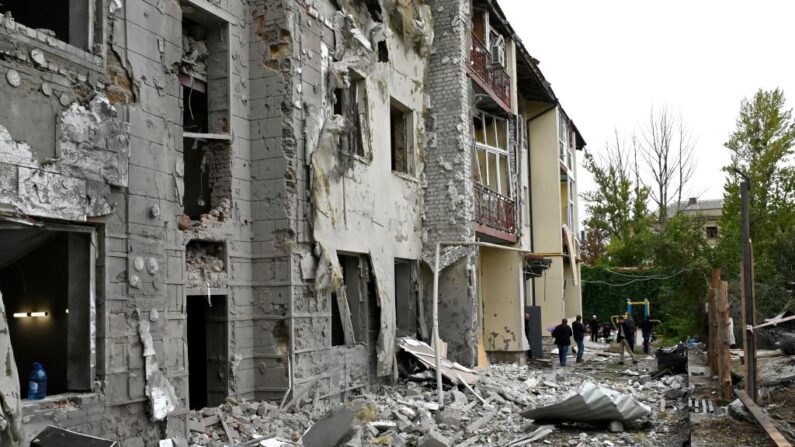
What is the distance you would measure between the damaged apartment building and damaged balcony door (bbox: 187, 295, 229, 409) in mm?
26

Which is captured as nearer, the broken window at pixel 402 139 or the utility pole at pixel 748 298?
the utility pole at pixel 748 298

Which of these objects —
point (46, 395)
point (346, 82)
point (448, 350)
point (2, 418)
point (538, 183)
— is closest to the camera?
point (2, 418)

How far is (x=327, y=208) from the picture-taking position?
11.9 meters

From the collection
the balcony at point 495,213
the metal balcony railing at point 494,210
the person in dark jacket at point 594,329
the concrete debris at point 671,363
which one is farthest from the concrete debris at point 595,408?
the person in dark jacket at point 594,329

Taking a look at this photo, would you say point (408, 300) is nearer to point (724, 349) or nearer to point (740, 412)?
point (724, 349)

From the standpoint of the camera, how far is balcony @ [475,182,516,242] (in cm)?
1892

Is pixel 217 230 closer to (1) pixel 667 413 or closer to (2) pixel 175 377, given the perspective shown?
(2) pixel 175 377

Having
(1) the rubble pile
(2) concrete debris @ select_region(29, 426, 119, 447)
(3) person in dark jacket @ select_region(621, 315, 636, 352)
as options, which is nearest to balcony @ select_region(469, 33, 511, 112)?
(3) person in dark jacket @ select_region(621, 315, 636, 352)

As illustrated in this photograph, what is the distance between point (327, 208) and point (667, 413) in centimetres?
667

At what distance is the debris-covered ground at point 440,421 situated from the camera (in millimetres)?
9062

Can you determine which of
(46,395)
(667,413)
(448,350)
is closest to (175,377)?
(46,395)

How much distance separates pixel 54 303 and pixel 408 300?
925cm

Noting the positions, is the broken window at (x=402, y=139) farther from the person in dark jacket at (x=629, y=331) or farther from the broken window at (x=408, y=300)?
the person in dark jacket at (x=629, y=331)

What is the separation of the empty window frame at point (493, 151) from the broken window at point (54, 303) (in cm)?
1403
